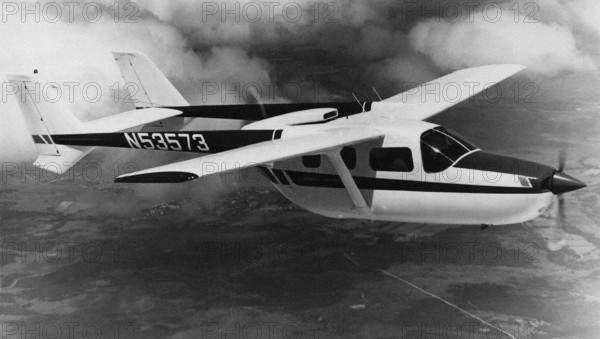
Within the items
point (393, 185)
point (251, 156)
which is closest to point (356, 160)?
point (393, 185)

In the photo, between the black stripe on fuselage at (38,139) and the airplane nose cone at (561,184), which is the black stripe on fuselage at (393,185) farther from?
the black stripe on fuselage at (38,139)

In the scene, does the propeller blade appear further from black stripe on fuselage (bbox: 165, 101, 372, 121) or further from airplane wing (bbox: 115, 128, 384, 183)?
black stripe on fuselage (bbox: 165, 101, 372, 121)

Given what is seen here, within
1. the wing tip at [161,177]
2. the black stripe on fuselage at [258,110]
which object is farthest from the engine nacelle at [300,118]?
the wing tip at [161,177]

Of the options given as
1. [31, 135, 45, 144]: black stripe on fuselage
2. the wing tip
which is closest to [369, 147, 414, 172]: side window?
the wing tip

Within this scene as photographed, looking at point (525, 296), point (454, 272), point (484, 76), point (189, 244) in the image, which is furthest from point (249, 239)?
point (484, 76)

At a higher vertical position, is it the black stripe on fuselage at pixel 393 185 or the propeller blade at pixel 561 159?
the propeller blade at pixel 561 159

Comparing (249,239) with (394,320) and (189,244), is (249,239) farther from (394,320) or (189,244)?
(394,320)

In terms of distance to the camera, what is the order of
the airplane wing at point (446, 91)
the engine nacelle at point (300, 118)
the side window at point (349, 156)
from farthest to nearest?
the airplane wing at point (446, 91), the engine nacelle at point (300, 118), the side window at point (349, 156)

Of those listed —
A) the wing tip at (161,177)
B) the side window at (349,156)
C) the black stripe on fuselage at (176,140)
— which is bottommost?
the wing tip at (161,177)
